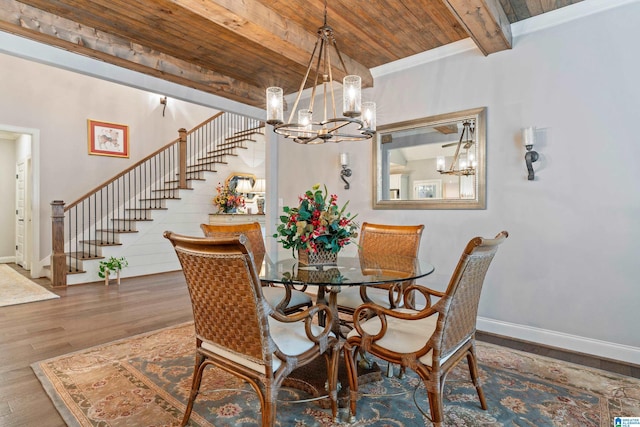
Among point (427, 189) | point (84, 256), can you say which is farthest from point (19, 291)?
point (427, 189)

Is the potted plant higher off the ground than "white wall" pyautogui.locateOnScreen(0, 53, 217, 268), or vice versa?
"white wall" pyautogui.locateOnScreen(0, 53, 217, 268)

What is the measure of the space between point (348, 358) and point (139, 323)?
2.40 m

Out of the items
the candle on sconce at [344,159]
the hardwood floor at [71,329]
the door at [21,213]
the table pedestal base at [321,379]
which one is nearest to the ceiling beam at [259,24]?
the candle on sconce at [344,159]

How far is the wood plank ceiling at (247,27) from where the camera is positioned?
2.48 m

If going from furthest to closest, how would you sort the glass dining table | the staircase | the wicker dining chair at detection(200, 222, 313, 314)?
the staircase → the wicker dining chair at detection(200, 222, 313, 314) → the glass dining table

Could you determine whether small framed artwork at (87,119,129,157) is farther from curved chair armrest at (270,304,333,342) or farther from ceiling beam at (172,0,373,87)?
curved chair armrest at (270,304,333,342)

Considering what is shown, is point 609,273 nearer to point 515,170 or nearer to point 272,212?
point 515,170

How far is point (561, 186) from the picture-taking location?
104 inches

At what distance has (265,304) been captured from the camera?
1348 mm

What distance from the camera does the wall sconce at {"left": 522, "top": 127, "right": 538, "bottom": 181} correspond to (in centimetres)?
268

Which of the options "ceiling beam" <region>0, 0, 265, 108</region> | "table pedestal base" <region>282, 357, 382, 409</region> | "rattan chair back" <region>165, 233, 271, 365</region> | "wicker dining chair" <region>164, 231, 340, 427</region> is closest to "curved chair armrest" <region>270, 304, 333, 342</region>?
"wicker dining chair" <region>164, 231, 340, 427</region>

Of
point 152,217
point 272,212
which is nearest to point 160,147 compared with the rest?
point 152,217

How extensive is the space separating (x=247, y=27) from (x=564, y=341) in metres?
3.42

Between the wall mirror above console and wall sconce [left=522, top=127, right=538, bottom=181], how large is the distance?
1.13ft
